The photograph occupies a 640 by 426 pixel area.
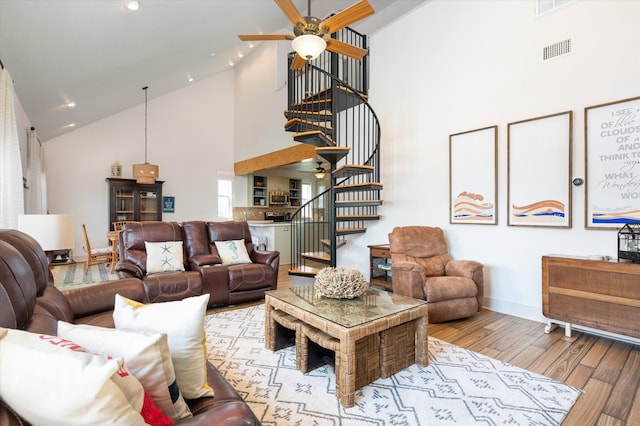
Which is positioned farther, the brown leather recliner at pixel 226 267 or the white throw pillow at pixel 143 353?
the brown leather recliner at pixel 226 267

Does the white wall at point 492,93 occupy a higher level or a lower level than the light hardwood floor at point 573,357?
higher

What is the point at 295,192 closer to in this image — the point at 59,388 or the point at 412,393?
the point at 412,393

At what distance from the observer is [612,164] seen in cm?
293

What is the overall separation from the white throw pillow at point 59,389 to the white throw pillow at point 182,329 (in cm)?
44

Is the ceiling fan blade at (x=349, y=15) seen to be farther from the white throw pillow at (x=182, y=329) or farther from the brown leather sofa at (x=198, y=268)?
the brown leather sofa at (x=198, y=268)

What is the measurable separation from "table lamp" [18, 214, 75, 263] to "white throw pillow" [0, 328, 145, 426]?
2.02 meters

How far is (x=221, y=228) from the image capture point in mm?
Answer: 4422

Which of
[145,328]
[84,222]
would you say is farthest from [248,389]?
[84,222]

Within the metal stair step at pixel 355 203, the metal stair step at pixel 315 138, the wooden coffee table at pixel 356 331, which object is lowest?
the wooden coffee table at pixel 356 331

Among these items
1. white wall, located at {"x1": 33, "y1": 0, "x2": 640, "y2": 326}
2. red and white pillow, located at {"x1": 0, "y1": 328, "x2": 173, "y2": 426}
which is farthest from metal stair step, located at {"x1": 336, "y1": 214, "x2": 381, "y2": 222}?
red and white pillow, located at {"x1": 0, "y1": 328, "x2": 173, "y2": 426}

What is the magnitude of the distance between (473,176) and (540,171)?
2.35 ft

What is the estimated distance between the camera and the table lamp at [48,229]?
225cm

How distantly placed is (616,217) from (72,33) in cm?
557

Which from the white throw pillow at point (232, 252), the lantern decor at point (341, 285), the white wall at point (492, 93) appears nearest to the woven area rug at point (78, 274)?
the white throw pillow at point (232, 252)
